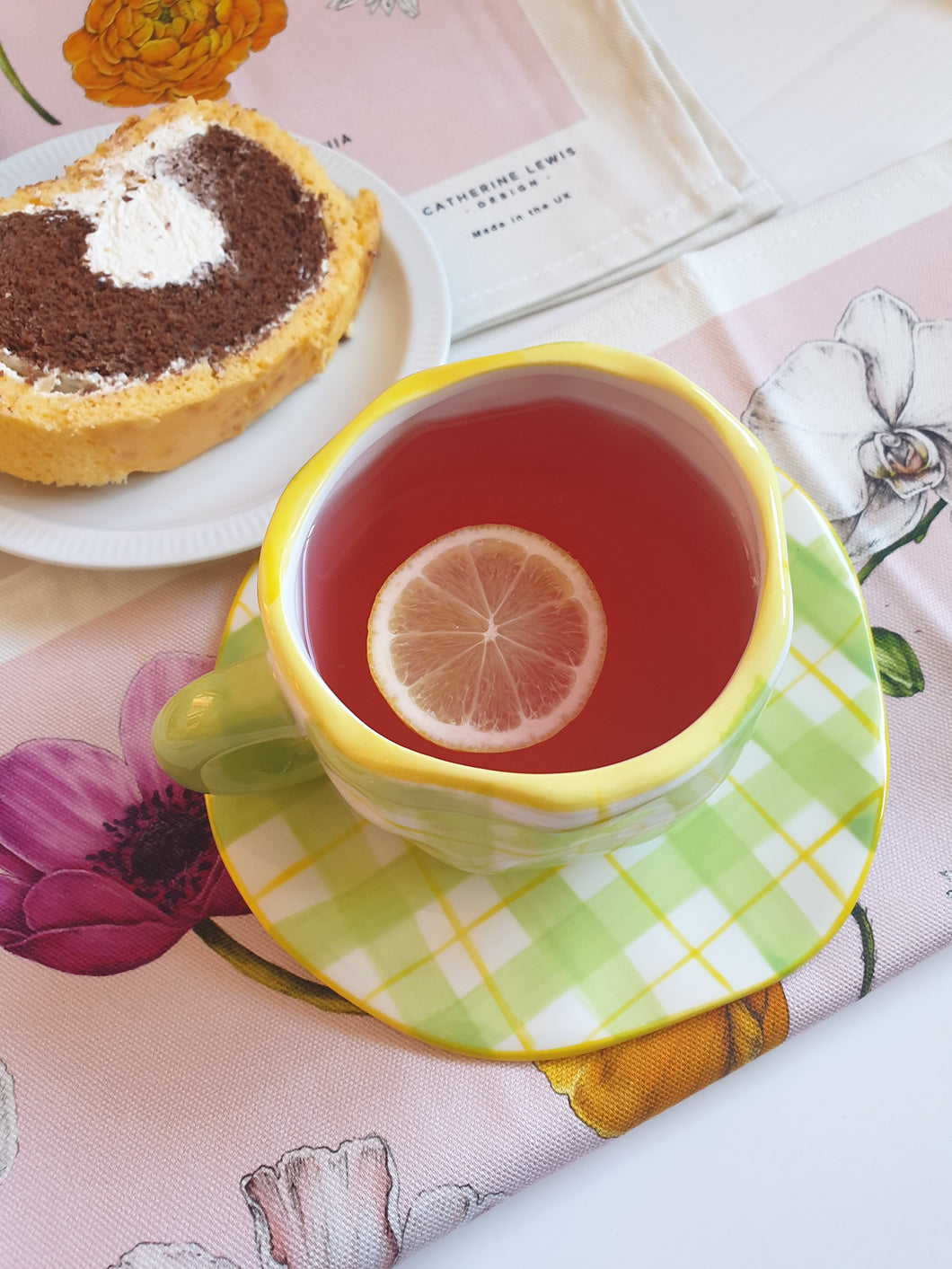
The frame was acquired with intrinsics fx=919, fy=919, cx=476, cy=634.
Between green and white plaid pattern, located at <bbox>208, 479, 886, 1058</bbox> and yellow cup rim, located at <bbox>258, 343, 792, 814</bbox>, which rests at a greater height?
yellow cup rim, located at <bbox>258, 343, 792, 814</bbox>

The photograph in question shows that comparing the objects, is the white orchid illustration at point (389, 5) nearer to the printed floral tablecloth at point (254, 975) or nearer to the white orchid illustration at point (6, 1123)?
the printed floral tablecloth at point (254, 975)

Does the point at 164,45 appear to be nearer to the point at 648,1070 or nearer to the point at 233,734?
the point at 233,734

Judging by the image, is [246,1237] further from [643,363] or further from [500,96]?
[500,96]

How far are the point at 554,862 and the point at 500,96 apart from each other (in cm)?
63

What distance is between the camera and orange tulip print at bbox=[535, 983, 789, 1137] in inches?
16.0

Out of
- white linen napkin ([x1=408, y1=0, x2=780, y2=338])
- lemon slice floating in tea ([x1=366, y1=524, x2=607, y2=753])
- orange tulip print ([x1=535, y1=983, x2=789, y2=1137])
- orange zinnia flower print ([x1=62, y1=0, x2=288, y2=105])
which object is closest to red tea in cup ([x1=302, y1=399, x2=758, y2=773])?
lemon slice floating in tea ([x1=366, y1=524, x2=607, y2=753])

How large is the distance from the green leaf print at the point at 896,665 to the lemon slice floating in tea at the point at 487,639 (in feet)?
0.54

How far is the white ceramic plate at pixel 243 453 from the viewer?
0.54m

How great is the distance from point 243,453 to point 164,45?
399mm

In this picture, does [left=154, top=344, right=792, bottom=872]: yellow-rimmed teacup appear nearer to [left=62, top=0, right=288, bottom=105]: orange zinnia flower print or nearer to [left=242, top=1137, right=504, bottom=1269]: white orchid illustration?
[left=242, top=1137, right=504, bottom=1269]: white orchid illustration

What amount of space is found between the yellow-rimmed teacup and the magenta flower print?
0.28 ft

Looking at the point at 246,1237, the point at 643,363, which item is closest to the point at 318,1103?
the point at 246,1237

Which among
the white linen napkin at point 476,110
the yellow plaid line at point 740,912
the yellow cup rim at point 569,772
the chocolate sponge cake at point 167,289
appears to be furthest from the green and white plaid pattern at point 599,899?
the white linen napkin at point 476,110

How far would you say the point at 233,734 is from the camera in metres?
0.37
